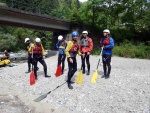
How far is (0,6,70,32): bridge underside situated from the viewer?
21375 mm

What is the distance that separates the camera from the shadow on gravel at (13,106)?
261 inches

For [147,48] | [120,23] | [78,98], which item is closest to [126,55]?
[147,48]

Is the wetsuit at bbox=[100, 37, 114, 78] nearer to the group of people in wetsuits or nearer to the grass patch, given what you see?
the group of people in wetsuits

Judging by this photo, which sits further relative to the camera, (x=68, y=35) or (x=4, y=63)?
(x=68, y=35)

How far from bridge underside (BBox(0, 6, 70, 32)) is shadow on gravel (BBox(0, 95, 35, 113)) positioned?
14.7m

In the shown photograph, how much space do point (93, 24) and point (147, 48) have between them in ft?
26.1

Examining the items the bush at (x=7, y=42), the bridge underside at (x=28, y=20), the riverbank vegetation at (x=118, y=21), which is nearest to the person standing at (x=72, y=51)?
the riverbank vegetation at (x=118, y=21)

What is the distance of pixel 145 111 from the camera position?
6.19m

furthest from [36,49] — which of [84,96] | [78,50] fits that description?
[84,96]

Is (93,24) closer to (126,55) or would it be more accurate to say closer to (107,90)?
(126,55)

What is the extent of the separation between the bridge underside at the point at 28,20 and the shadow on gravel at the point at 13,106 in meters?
14.7

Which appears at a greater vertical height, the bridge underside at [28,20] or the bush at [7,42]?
the bridge underside at [28,20]

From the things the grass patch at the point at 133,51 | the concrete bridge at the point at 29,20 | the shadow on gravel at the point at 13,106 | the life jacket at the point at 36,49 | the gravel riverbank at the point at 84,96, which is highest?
the concrete bridge at the point at 29,20

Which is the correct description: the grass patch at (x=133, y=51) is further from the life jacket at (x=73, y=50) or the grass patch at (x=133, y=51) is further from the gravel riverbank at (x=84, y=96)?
the life jacket at (x=73, y=50)
